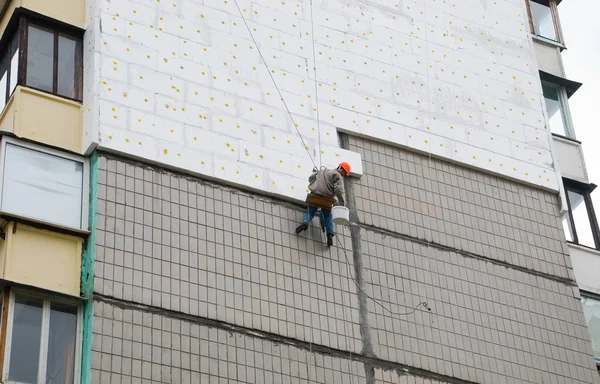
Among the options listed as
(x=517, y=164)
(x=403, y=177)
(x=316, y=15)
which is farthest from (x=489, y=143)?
(x=316, y=15)

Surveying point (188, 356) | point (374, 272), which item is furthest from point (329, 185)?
point (188, 356)

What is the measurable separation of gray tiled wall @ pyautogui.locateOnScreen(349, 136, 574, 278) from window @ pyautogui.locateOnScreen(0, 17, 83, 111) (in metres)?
5.23

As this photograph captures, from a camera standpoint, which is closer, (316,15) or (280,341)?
(280,341)

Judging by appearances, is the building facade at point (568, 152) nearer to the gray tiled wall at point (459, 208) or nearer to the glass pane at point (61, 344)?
the gray tiled wall at point (459, 208)

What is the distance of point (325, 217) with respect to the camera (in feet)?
69.0

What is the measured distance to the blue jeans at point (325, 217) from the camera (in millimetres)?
20859

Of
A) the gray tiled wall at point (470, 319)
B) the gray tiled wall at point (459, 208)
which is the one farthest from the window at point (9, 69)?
the gray tiled wall at point (470, 319)

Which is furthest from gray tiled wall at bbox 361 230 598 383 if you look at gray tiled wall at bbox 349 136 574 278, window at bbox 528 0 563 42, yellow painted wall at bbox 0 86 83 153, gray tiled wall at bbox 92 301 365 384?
window at bbox 528 0 563 42

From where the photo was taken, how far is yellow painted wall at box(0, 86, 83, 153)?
19.5 metres

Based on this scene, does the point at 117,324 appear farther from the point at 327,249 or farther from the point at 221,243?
the point at 327,249

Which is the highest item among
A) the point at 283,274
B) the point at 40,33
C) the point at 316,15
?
the point at 316,15

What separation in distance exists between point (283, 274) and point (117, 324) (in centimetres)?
321

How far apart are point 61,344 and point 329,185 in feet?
17.5

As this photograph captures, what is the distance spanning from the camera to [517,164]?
963 inches
